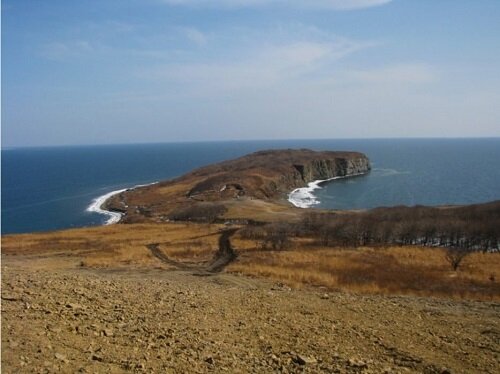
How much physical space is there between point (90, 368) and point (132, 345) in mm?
2159

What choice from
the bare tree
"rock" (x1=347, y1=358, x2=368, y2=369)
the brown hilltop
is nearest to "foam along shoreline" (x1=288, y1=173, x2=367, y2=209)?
the brown hilltop

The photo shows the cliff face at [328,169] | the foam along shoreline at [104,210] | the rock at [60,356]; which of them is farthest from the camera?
the cliff face at [328,169]

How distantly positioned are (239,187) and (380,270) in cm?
8738

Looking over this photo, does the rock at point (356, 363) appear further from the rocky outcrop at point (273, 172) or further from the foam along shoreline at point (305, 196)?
the rocky outcrop at point (273, 172)

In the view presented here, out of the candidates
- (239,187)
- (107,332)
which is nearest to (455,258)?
(107,332)

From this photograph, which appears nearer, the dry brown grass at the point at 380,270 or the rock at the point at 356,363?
the rock at the point at 356,363

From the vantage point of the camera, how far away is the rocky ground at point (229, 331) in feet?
41.6

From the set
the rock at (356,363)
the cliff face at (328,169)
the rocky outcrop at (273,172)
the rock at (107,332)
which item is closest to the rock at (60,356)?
the rock at (107,332)

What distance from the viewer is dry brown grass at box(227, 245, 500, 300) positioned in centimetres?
2877

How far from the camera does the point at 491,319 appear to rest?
20.0m

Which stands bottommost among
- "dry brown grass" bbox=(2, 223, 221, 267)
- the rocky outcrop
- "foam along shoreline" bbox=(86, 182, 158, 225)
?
"foam along shoreline" bbox=(86, 182, 158, 225)

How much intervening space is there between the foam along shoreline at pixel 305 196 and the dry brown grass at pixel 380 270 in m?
64.9

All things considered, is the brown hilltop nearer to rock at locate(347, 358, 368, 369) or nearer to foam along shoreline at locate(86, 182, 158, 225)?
foam along shoreline at locate(86, 182, 158, 225)

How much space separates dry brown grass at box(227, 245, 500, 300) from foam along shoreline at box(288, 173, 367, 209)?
2556 inches
